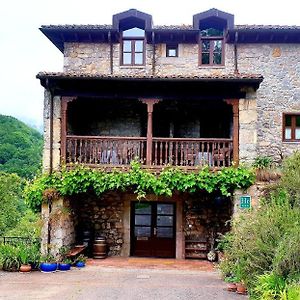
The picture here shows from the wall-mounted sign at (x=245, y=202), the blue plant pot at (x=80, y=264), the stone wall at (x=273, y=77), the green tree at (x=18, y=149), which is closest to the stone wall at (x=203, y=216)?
the wall-mounted sign at (x=245, y=202)

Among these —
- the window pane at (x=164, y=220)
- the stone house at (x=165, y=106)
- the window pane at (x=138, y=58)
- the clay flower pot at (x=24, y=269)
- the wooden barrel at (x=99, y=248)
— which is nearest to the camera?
the clay flower pot at (x=24, y=269)

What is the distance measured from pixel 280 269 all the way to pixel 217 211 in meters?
7.35

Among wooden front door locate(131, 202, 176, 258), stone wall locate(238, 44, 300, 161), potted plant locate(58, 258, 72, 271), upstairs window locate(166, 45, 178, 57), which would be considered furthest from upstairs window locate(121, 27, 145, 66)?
potted plant locate(58, 258, 72, 271)

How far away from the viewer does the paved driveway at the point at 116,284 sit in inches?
396

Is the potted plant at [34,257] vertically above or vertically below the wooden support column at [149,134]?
below

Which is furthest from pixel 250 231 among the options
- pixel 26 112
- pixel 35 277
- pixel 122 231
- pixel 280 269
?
pixel 26 112

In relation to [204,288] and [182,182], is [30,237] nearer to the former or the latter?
[182,182]

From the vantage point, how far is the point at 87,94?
1457cm

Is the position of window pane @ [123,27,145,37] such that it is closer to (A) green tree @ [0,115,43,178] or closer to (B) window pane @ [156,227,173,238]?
(B) window pane @ [156,227,173,238]

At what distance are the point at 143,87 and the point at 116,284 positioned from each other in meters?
6.23

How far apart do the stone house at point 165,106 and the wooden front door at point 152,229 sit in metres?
0.04

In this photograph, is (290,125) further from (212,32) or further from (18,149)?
(18,149)

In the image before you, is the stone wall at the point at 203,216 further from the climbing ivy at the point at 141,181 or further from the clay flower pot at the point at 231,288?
the clay flower pot at the point at 231,288

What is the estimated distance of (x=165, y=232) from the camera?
16031 millimetres
